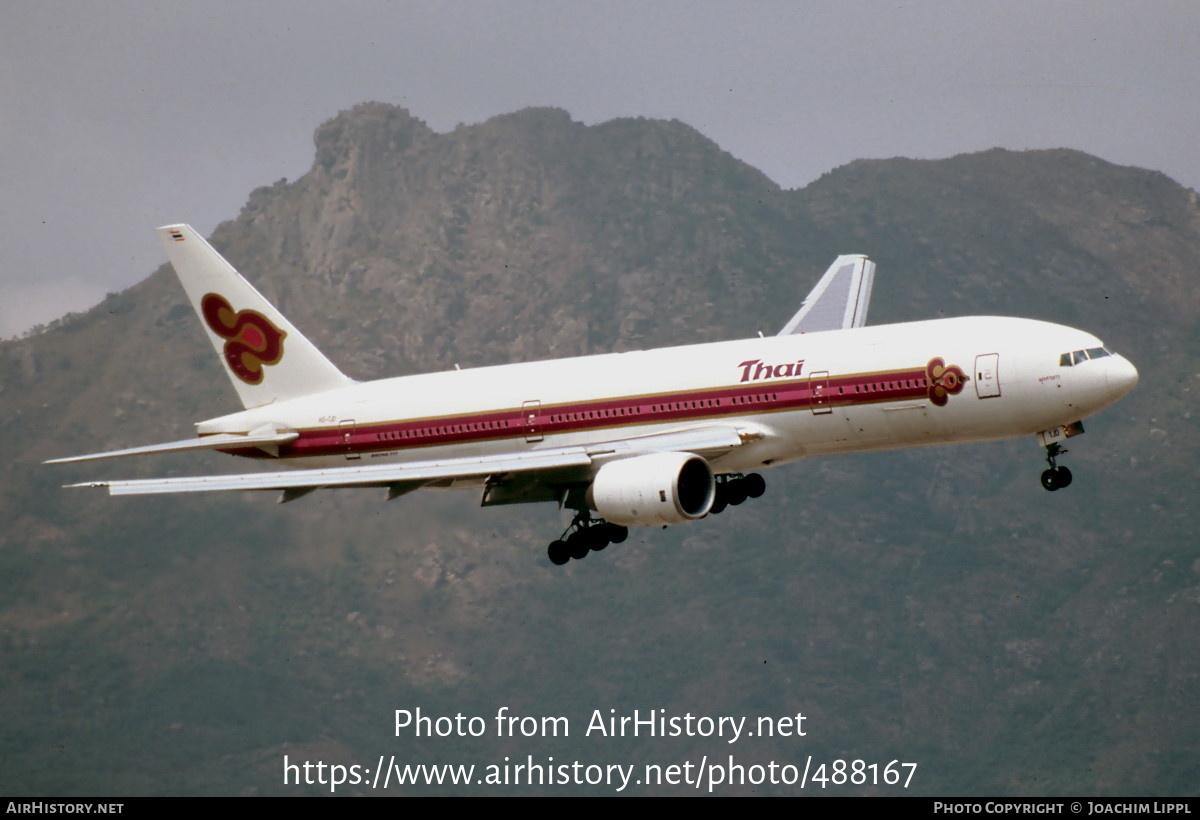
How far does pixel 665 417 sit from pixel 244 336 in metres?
20.0

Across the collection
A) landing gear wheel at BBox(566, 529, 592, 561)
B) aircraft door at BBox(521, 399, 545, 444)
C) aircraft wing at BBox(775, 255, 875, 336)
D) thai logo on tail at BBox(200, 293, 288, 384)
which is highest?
aircraft wing at BBox(775, 255, 875, 336)

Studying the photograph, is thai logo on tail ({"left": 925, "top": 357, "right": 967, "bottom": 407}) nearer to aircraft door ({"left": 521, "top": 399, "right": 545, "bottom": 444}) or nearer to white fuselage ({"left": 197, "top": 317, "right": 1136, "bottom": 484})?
white fuselage ({"left": 197, "top": 317, "right": 1136, "bottom": 484})

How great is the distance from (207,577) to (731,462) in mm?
154358

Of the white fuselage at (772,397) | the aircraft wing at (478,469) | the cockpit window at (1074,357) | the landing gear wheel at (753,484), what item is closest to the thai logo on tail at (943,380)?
the white fuselage at (772,397)

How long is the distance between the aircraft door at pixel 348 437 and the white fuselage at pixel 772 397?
0.05m

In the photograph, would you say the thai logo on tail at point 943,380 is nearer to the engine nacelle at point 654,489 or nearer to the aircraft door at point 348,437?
the engine nacelle at point 654,489

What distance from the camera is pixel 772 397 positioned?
177ft

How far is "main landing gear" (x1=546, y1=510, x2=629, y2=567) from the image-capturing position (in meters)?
58.3

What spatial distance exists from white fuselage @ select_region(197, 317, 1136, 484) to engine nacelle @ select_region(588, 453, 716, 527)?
1.96 metres

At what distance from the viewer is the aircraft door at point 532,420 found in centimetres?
Result: 5769

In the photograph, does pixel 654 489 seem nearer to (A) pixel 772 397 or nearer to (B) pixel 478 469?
(A) pixel 772 397

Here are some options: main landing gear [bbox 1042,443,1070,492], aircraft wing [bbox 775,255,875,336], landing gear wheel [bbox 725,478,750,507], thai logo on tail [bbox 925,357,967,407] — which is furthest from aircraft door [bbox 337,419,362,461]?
main landing gear [bbox 1042,443,1070,492]

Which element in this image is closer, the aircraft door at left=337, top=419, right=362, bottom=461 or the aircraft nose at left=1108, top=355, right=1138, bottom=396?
the aircraft nose at left=1108, top=355, right=1138, bottom=396

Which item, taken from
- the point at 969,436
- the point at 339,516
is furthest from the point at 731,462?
the point at 339,516
